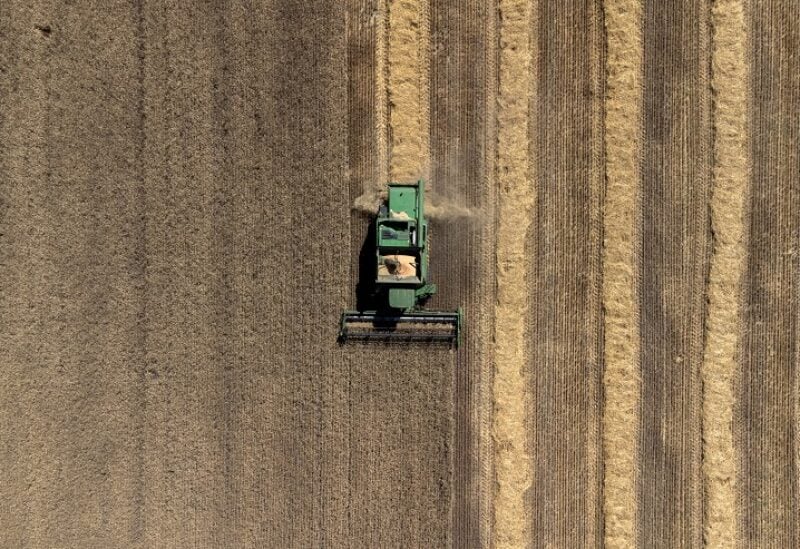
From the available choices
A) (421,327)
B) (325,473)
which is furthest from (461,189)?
(325,473)

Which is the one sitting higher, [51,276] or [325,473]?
[51,276]

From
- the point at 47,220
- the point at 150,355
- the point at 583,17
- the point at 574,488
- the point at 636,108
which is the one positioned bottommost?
the point at 574,488

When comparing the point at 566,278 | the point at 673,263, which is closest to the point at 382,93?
the point at 566,278

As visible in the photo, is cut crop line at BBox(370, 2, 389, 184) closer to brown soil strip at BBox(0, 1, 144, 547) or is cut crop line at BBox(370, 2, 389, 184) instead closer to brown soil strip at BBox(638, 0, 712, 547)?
brown soil strip at BBox(0, 1, 144, 547)

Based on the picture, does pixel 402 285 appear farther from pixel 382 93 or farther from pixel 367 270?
pixel 382 93

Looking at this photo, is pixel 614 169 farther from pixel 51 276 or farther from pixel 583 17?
pixel 51 276
